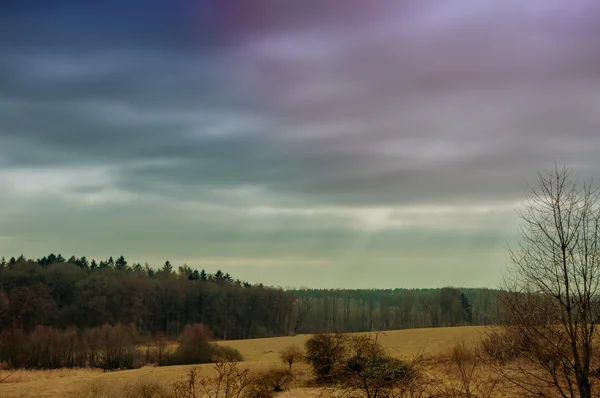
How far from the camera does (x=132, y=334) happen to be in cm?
7125

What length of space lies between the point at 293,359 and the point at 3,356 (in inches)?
1386

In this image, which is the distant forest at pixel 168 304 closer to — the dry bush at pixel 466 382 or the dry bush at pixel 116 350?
the dry bush at pixel 116 350

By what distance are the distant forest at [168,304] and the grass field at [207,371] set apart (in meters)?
8.56

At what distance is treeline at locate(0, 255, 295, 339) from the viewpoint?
81.2 meters

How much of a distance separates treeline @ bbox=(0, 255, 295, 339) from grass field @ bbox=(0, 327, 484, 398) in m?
20.7

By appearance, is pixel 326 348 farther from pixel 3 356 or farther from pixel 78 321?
pixel 78 321

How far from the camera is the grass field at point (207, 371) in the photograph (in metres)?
33.0

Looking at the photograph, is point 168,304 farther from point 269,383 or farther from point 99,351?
point 269,383

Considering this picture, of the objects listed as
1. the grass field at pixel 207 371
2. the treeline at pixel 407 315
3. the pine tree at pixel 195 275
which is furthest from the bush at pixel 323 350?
the pine tree at pixel 195 275

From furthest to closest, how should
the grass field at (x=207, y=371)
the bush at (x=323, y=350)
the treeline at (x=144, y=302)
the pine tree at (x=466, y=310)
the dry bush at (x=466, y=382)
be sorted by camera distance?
the pine tree at (x=466, y=310) → the treeline at (x=144, y=302) → the bush at (x=323, y=350) → the grass field at (x=207, y=371) → the dry bush at (x=466, y=382)

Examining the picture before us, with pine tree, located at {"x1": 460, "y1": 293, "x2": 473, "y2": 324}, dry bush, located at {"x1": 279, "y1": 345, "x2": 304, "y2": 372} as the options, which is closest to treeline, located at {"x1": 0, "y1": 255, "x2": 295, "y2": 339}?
pine tree, located at {"x1": 460, "y1": 293, "x2": 473, "y2": 324}

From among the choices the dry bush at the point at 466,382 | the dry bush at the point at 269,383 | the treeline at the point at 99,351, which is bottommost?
the treeline at the point at 99,351

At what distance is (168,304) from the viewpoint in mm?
96812

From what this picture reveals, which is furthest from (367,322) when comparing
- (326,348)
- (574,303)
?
(574,303)
